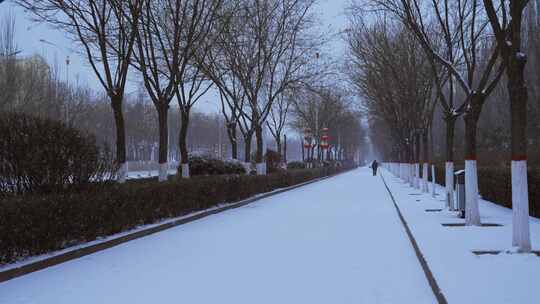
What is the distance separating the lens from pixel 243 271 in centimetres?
748

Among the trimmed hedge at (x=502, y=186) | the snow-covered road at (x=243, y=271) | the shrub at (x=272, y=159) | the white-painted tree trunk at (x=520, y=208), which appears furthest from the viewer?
the shrub at (x=272, y=159)

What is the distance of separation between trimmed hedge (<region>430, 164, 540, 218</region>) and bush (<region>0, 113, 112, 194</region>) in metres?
9.97

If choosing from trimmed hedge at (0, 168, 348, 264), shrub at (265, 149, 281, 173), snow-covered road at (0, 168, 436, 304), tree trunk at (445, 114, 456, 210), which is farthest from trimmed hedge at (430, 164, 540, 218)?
shrub at (265, 149, 281, 173)

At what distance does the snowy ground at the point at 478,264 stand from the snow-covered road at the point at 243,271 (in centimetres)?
33

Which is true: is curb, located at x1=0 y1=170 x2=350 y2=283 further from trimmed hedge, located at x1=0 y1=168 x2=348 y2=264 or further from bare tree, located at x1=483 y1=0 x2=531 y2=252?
bare tree, located at x1=483 y1=0 x2=531 y2=252

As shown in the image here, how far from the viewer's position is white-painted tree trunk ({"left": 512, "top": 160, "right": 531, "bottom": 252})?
8.14 metres

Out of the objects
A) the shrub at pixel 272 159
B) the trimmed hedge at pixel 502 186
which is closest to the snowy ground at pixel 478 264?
the trimmed hedge at pixel 502 186

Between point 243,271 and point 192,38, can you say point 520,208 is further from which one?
point 192,38

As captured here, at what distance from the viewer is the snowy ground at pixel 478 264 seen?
5.70 m

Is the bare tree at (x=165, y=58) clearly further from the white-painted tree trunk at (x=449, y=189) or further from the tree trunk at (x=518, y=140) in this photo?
the tree trunk at (x=518, y=140)

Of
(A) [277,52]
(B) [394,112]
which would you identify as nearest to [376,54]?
(A) [277,52]

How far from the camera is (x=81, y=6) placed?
16062 millimetres

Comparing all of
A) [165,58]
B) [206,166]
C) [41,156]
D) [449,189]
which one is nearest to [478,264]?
[41,156]

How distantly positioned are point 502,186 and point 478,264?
33.5ft
